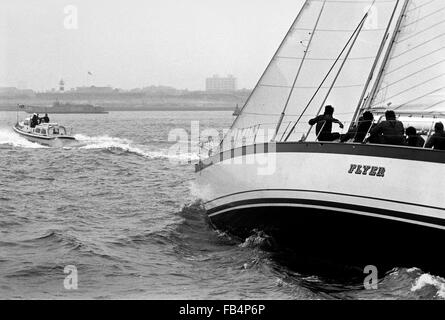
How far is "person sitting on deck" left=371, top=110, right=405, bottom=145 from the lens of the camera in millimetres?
11297

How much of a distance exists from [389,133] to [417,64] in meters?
2.13

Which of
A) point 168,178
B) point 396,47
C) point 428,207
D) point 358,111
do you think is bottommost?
point 168,178

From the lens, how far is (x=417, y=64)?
42.2ft

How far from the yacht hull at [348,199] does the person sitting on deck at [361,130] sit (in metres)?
0.78

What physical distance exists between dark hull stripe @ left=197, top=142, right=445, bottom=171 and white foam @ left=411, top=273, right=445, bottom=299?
172cm

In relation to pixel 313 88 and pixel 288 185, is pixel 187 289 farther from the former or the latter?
pixel 313 88

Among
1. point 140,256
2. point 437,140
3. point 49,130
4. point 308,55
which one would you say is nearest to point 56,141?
point 49,130

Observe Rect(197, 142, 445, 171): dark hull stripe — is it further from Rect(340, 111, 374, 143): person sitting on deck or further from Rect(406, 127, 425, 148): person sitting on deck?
Rect(406, 127, 425, 148): person sitting on deck

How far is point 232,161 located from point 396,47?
3769mm

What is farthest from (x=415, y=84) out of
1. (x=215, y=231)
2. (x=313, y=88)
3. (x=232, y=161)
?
(x=215, y=231)

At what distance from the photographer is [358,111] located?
1360 centimetres

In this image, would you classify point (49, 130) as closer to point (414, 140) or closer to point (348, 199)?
point (414, 140)

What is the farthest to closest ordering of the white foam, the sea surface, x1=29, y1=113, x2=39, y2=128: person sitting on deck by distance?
x1=29, y1=113, x2=39, y2=128: person sitting on deck
the sea surface
the white foam

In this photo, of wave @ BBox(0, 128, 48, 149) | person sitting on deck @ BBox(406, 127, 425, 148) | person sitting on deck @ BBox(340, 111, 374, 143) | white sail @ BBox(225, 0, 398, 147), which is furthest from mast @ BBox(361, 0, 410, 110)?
wave @ BBox(0, 128, 48, 149)
